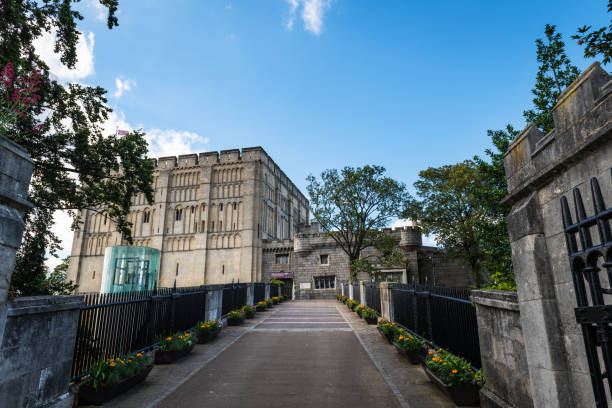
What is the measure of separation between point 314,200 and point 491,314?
23965 mm

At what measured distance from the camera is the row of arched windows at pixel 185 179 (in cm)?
4725

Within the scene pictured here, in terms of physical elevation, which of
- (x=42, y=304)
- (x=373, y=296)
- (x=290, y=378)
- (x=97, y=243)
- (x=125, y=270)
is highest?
(x=97, y=243)

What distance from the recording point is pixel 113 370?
5434mm

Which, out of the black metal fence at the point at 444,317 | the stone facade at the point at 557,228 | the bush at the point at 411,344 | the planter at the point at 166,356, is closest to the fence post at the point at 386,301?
the black metal fence at the point at 444,317

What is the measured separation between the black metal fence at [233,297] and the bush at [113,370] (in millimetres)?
7719

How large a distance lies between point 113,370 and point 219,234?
129ft

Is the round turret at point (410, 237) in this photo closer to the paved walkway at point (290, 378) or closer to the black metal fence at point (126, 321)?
the paved walkway at point (290, 378)

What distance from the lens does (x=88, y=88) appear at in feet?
42.9

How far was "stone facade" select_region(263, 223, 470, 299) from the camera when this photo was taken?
3334 cm

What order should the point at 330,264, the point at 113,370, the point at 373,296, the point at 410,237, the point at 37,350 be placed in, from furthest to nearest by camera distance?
the point at 330,264, the point at 410,237, the point at 373,296, the point at 113,370, the point at 37,350

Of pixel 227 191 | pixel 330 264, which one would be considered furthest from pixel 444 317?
pixel 227 191

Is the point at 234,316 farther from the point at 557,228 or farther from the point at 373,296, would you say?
the point at 557,228

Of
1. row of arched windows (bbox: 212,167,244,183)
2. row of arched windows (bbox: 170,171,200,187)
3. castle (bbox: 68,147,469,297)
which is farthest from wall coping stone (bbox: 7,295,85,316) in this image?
→ row of arched windows (bbox: 170,171,200,187)

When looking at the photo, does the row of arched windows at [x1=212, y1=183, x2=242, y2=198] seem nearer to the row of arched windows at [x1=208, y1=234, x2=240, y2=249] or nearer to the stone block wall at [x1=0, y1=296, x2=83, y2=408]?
the row of arched windows at [x1=208, y1=234, x2=240, y2=249]
